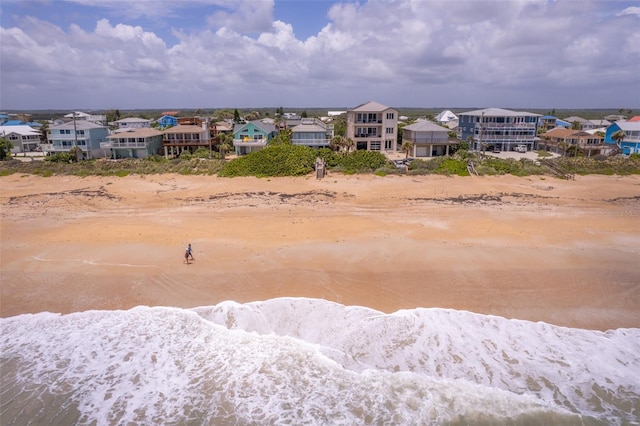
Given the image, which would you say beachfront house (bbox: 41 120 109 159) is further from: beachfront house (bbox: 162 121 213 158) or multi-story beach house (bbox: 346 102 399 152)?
multi-story beach house (bbox: 346 102 399 152)

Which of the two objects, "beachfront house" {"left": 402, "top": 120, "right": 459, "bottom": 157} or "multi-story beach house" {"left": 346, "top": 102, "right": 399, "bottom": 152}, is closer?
"beachfront house" {"left": 402, "top": 120, "right": 459, "bottom": 157}

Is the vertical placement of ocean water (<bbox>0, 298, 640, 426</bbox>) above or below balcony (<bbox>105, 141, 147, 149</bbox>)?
below

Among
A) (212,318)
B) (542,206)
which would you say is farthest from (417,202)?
(212,318)

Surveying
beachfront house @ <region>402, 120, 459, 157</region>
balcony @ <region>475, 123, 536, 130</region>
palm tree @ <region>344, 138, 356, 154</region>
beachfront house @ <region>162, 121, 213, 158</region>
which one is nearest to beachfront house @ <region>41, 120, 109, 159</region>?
beachfront house @ <region>162, 121, 213, 158</region>

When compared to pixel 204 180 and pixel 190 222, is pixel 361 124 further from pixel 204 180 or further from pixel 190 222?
pixel 190 222

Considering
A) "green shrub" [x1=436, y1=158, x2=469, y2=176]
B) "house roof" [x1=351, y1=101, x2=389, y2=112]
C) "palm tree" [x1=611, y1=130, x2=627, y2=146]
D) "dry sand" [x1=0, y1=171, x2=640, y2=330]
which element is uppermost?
"house roof" [x1=351, y1=101, x2=389, y2=112]

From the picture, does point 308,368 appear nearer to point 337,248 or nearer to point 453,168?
point 337,248
